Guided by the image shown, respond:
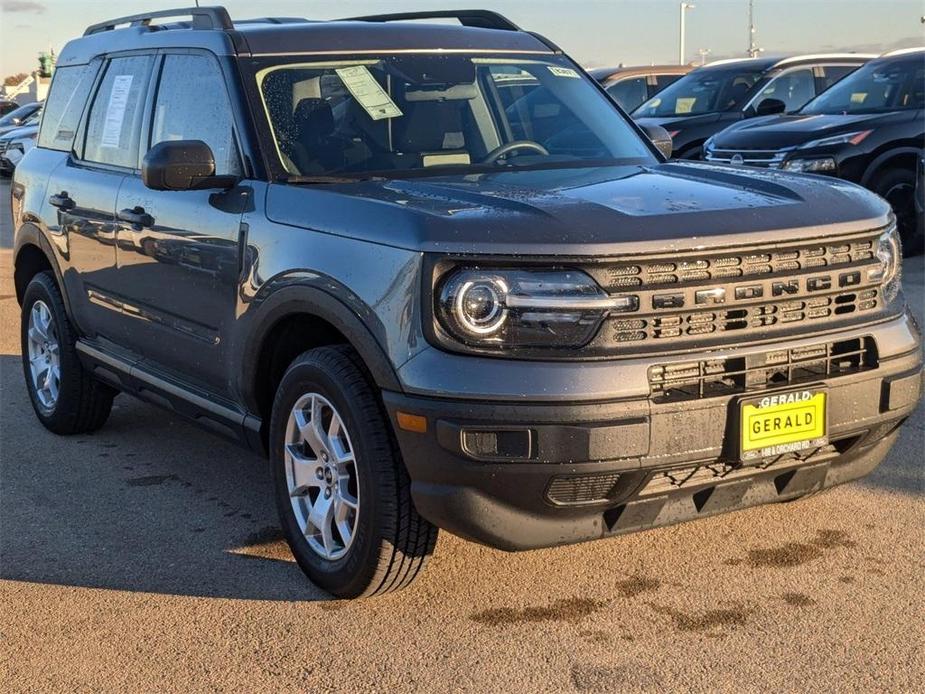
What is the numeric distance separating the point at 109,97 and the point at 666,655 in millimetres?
3637

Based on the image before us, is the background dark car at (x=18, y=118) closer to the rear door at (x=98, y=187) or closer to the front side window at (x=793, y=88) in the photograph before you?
the front side window at (x=793, y=88)

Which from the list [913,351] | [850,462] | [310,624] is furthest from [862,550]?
[310,624]

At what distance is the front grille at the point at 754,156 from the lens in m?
10.8

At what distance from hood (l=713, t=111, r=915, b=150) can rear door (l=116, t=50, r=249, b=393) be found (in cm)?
701

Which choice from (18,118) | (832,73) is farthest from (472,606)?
(18,118)

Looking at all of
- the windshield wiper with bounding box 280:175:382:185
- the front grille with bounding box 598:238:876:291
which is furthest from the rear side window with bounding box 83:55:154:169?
the front grille with bounding box 598:238:876:291

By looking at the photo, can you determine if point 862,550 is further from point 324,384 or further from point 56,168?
point 56,168

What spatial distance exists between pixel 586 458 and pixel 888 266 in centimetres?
132

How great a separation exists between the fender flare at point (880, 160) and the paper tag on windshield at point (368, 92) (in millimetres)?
6887

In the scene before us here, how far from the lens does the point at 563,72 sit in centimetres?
546

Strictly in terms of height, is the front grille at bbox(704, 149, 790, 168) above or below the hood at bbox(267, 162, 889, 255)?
below

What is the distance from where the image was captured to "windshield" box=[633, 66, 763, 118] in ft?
48.6

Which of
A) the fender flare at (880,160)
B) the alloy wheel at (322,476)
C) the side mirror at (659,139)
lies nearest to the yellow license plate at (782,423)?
the alloy wheel at (322,476)

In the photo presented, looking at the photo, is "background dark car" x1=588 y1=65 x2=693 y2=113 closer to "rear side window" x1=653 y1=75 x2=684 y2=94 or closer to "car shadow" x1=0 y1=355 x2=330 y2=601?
"rear side window" x1=653 y1=75 x2=684 y2=94
